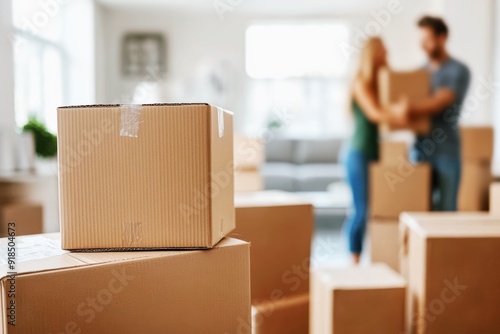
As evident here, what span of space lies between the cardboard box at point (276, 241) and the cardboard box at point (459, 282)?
355mm

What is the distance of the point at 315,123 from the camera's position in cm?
671

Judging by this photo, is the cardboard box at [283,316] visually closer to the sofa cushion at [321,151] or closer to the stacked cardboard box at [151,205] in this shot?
the stacked cardboard box at [151,205]

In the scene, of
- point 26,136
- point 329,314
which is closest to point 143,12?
point 26,136

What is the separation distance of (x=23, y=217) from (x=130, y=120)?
1.94 m

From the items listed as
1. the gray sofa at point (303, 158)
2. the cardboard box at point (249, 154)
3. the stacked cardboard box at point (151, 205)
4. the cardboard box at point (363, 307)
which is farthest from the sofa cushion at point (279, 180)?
the stacked cardboard box at point (151, 205)

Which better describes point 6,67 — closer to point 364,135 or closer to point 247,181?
point 247,181

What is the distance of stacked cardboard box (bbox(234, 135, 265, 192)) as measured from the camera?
9.40 feet

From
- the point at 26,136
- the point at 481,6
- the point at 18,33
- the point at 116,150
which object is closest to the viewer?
the point at 116,150

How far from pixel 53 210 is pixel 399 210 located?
80.7 inches

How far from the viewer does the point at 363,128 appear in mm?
2535


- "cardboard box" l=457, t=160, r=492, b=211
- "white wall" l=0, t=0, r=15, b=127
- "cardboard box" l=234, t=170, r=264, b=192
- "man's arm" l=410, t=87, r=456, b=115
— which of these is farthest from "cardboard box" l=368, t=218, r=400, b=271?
"white wall" l=0, t=0, r=15, b=127

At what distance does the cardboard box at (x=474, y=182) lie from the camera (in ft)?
10.3

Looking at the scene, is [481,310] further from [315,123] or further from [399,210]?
[315,123]

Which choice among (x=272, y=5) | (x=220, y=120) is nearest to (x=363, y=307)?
(x=220, y=120)
